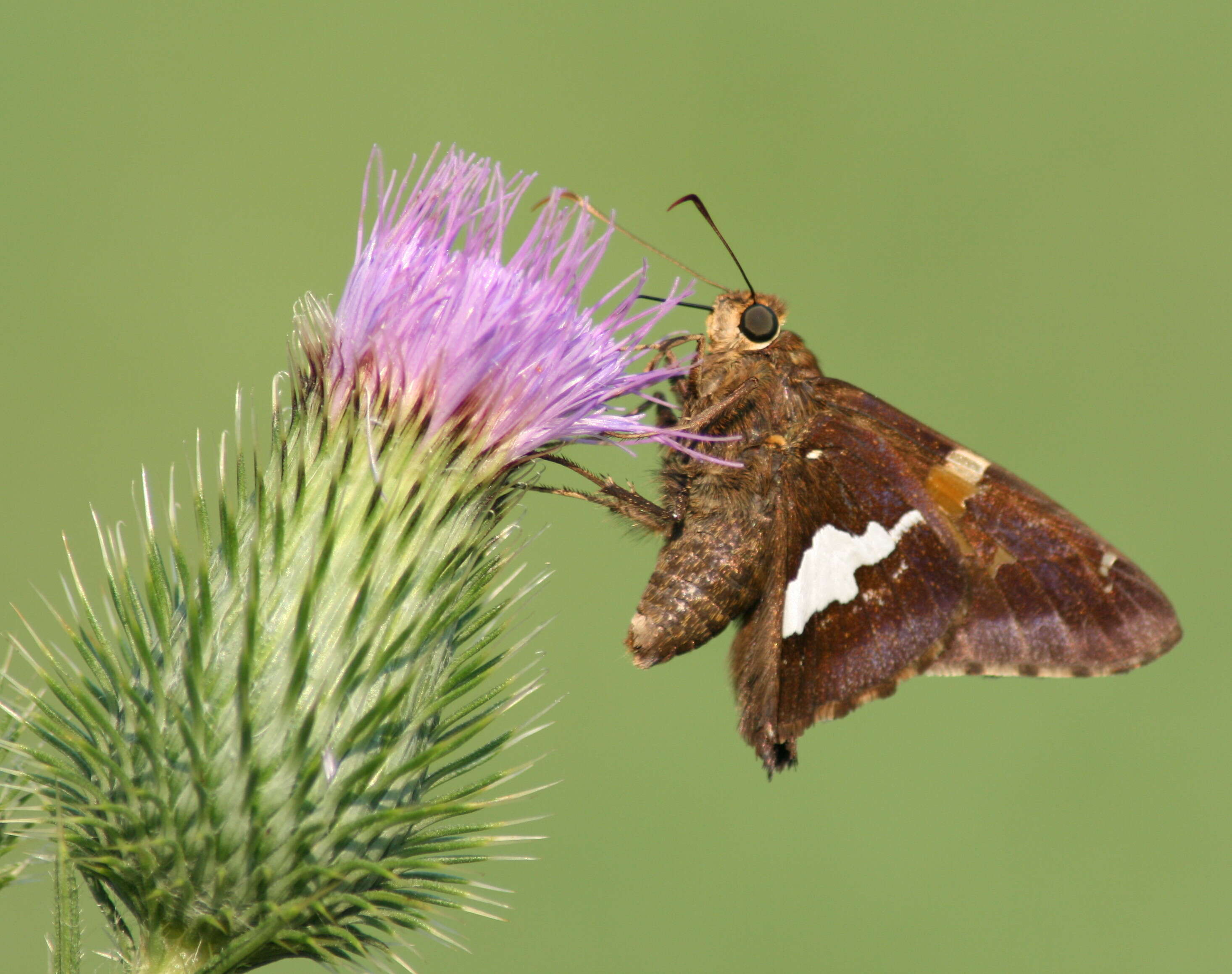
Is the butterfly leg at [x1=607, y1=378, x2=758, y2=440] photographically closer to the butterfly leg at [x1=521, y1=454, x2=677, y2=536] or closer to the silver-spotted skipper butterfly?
the silver-spotted skipper butterfly

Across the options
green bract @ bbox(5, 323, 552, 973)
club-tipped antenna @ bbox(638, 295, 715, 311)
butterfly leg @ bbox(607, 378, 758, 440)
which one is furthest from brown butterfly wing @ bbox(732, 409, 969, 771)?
green bract @ bbox(5, 323, 552, 973)

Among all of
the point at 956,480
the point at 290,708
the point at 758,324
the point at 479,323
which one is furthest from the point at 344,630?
the point at 956,480

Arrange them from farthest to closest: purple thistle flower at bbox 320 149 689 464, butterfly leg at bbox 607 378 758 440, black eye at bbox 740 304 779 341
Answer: black eye at bbox 740 304 779 341
butterfly leg at bbox 607 378 758 440
purple thistle flower at bbox 320 149 689 464

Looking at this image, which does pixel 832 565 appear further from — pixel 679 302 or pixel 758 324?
pixel 679 302

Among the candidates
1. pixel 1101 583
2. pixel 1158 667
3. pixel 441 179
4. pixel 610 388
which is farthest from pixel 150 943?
pixel 1158 667

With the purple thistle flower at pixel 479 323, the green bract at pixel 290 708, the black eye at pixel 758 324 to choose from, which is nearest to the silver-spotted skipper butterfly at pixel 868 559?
the black eye at pixel 758 324

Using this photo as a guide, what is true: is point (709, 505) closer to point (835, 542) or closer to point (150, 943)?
point (835, 542)
